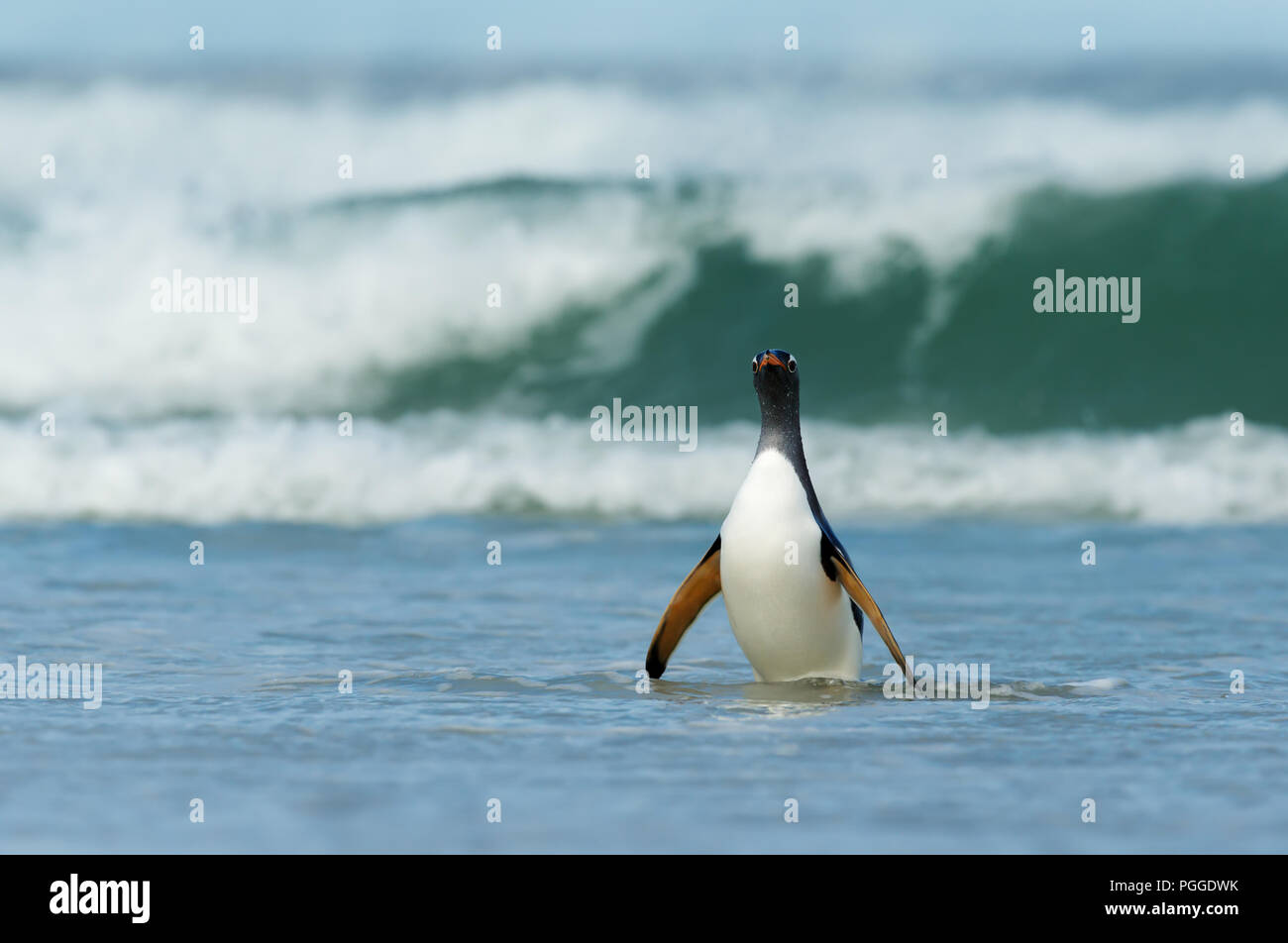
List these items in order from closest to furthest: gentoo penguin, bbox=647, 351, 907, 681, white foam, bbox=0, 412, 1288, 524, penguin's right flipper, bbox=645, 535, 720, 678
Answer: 1. gentoo penguin, bbox=647, 351, 907, 681
2. penguin's right flipper, bbox=645, 535, 720, 678
3. white foam, bbox=0, 412, 1288, 524

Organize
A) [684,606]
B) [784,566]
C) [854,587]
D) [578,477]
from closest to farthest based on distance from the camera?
[854,587]
[784,566]
[684,606]
[578,477]

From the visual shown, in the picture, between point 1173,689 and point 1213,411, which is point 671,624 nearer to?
point 1173,689

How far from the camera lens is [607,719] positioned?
19.8 feet

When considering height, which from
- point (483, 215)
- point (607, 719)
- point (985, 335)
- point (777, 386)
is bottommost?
point (607, 719)

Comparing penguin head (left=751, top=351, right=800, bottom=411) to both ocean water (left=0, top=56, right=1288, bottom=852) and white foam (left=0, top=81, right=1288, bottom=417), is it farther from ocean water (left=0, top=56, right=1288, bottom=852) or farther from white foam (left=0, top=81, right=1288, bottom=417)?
white foam (left=0, top=81, right=1288, bottom=417)

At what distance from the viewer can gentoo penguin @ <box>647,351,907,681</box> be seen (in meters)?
6.61

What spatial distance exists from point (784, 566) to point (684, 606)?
2.28ft

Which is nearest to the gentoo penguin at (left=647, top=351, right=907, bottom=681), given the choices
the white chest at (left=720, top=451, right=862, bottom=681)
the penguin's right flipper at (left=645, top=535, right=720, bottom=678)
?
the white chest at (left=720, top=451, right=862, bottom=681)

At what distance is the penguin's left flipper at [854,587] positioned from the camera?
6302 mm

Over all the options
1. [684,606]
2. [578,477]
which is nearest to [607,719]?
[684,606]

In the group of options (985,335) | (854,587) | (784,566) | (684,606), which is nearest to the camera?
(854,587)

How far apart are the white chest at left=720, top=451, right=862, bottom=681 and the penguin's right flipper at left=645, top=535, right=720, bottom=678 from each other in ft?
0.71

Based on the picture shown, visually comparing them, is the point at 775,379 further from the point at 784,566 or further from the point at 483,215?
the point at 483,215
